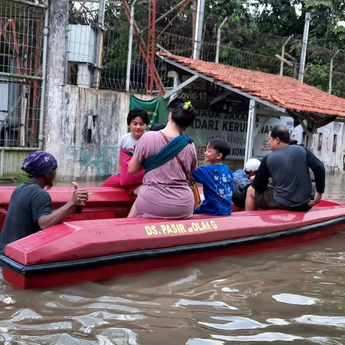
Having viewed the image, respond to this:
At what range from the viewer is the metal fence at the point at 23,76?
9969mm

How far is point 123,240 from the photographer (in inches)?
165

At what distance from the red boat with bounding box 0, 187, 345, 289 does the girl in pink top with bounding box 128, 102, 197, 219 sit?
0.14 m

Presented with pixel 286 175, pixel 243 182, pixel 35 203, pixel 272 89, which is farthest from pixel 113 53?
pixel 35 203

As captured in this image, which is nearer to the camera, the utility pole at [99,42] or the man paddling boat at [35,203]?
the man paddling boat at [35,203]

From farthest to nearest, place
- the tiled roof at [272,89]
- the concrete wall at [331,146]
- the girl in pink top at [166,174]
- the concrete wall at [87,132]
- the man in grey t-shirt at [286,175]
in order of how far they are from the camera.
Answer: the concrete wall at [331,146] → the tiled roof at [272,89] → the concrete wall at [87,132] → the man in grey t-shirt at [286,175] → the girl in pink top at [166,174]

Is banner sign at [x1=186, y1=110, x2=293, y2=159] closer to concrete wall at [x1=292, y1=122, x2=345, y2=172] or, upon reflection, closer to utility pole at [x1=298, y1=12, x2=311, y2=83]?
concrete wall at [x1=292, y1=122, x2=345, y2=172]

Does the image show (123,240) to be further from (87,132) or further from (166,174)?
(87,132)

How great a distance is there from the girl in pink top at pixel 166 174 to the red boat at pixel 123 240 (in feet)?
0.46

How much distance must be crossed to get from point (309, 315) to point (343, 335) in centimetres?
36

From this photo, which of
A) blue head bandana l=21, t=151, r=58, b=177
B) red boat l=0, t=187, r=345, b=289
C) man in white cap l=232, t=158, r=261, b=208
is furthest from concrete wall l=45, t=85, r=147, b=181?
blue head bandana l=21, t=151, r=58, b=177

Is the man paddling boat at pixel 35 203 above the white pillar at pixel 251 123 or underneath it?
underneath

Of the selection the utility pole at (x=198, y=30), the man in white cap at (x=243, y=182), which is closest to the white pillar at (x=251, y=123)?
the utility pole at (x=198, y=30)

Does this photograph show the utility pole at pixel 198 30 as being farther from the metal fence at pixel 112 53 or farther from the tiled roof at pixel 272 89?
the tiled roof at pixel 272 89

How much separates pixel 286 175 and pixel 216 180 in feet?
4.16
